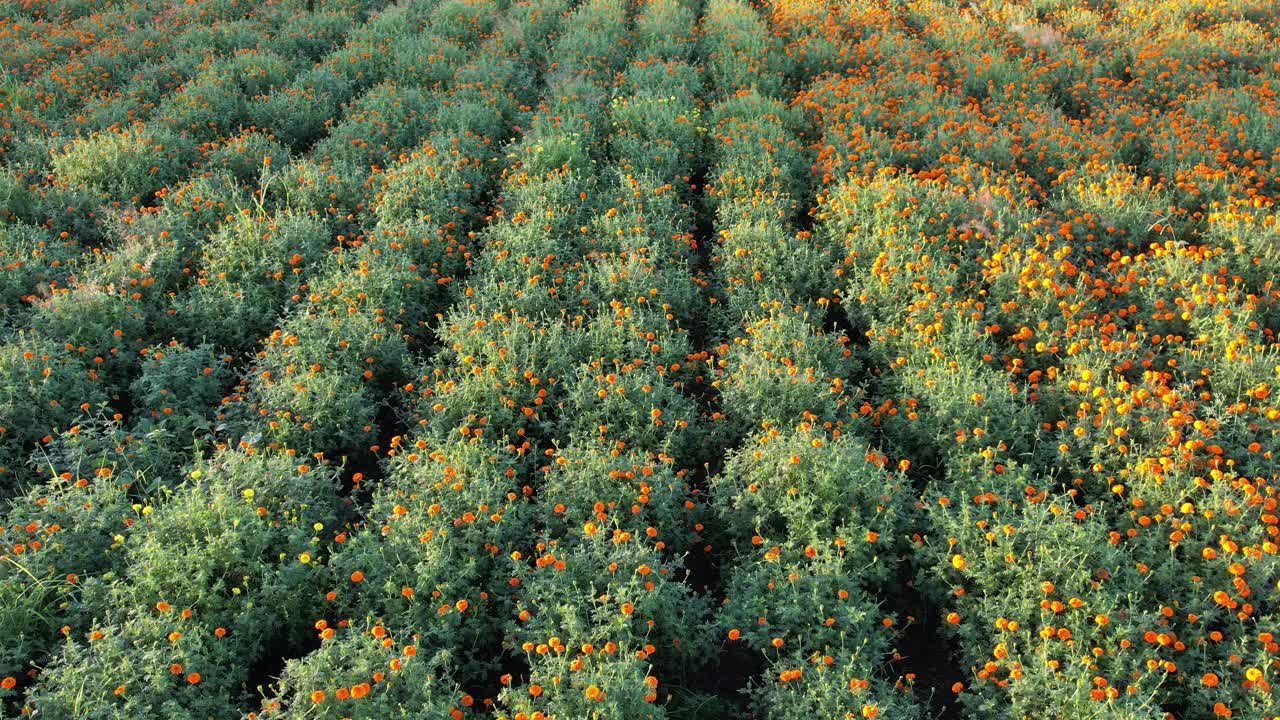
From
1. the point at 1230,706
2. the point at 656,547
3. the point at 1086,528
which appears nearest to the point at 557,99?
the point at 656,547

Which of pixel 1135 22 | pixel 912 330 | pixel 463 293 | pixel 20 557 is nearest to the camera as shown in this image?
pixel 20 557

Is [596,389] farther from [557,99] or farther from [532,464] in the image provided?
[557,99]

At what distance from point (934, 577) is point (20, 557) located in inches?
166

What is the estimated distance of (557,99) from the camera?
8.62 m

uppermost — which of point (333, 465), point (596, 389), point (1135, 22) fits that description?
point (1135, 22)

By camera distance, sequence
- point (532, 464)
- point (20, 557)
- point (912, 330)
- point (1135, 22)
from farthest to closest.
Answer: point (1135, 22) → point (912, 330) → point (532, 464) → point (20, 557)

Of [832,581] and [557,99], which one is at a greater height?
[557,99]

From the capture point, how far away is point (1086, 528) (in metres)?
4.07

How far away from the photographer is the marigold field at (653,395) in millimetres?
3652

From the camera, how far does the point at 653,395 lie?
4953mm

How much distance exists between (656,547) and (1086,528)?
6.72ft

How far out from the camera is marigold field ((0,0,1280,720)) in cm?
365

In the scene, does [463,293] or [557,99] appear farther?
[557,99]

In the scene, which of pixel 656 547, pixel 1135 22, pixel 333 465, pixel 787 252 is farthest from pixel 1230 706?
pixel 1135 22
